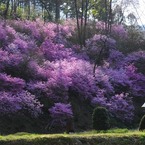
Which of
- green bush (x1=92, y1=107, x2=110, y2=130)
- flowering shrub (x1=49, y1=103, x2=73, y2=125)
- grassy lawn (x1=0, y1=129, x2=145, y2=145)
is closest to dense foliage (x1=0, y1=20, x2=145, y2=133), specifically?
flowering shrub (x1=49, y1=103, x2=73, y2=125)

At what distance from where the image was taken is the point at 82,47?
26.1 m

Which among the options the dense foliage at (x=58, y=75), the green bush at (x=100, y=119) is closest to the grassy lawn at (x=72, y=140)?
the green bush at (x=100, y=119)

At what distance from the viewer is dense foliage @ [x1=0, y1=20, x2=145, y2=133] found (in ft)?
54.7

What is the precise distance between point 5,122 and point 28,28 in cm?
1061

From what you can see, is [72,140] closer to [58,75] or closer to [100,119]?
[100,119]

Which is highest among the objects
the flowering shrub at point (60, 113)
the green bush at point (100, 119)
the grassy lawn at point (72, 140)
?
the grassy lawn at point (72, 140)

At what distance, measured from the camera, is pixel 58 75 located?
18531 millimetres

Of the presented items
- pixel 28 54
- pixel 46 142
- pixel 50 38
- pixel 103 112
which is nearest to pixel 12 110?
pixel 103 112

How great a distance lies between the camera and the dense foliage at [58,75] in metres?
16.7

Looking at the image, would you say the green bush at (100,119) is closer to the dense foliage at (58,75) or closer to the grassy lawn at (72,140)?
the dense foliage at (58,75)

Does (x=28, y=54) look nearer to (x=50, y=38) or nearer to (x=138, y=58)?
(x=50, y=38)

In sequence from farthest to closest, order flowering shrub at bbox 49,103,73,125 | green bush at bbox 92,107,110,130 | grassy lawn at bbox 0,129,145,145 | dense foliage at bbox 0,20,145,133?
1. dense foliage at bbox 0,20,145,133
2. flowering shrub at bbox 49,103,73,125
3. green bush at bbox 92,107,110,130
4. grassy lawn at bbox 0,129,145,145

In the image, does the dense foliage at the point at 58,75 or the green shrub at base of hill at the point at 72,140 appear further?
the dense foliage at the point at 58,75

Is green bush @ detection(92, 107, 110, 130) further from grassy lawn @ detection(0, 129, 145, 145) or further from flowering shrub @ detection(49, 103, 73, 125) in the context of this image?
grassy lawn @ detection(0, 129, 145, 145)
